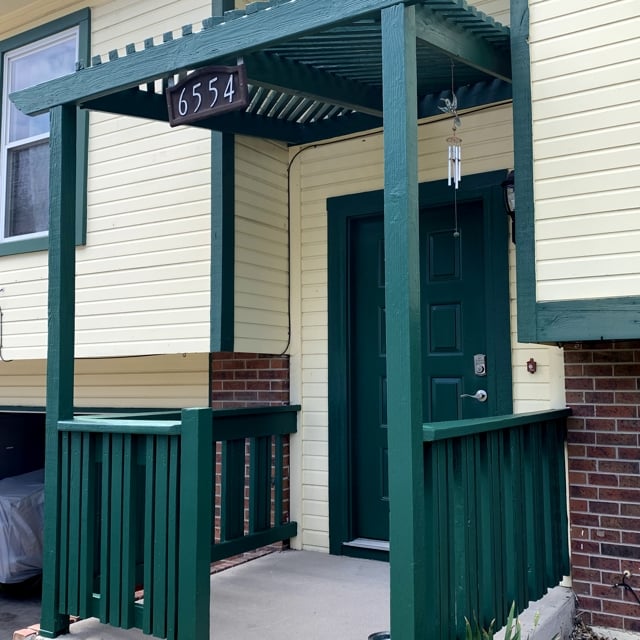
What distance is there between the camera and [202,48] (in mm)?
3158

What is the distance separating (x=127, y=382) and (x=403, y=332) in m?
3.69

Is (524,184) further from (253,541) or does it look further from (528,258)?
(253,541)

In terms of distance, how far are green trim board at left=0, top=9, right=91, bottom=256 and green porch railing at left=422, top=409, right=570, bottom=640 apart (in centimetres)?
343

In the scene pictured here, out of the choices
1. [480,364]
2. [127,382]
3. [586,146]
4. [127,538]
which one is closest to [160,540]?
[127,538]

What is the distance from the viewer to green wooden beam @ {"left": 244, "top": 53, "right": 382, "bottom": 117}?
3516 millimetres

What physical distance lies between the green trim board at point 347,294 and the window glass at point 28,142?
248cm

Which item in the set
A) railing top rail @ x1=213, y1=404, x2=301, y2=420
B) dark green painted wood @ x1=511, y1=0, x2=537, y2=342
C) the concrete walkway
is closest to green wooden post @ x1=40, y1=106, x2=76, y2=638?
the concrete walkway

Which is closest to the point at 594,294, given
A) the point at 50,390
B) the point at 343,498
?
the point at 343,498

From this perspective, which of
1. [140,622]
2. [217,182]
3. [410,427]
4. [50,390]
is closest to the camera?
[410,427]

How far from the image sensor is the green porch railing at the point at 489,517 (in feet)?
8.55

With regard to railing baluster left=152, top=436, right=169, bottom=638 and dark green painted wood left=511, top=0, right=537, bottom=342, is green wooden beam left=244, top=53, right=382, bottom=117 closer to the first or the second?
dark green painted wood left=511, top=0, right=537, bottom=342

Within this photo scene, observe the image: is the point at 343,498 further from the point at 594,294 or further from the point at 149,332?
the point at 594,294

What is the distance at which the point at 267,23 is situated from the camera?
2.96 meters

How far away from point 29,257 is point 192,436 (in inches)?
128
